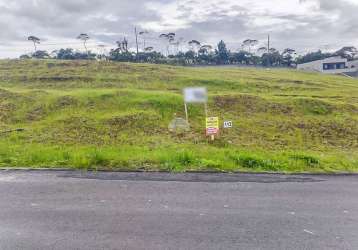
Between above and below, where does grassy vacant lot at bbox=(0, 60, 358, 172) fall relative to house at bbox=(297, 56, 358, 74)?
below

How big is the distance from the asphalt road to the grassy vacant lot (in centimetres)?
80

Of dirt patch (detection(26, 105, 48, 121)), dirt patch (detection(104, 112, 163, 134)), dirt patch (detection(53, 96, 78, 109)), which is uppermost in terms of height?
dirt patch (detection(53, 96, 78, 109))

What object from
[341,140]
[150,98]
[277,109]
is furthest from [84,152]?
[277,109]

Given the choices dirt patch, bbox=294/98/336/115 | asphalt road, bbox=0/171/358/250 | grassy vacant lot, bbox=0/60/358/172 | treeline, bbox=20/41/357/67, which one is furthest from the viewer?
treeline, bbox=20/41/357/67

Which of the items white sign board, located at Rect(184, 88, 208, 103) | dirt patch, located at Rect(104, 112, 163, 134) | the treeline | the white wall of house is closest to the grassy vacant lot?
dirt patch, located at Rect(104, 112, 163, 134)

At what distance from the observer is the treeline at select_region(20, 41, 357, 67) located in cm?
4797

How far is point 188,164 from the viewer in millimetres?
7109

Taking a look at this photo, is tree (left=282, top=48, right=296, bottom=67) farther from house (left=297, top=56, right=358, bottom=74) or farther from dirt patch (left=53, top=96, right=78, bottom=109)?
dirt patch (left=53, top=96, right=78, bottom=109)

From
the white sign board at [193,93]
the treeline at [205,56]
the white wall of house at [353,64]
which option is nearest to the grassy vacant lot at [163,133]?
the white sign board at [193,93]

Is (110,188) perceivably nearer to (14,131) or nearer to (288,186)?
(288,186)

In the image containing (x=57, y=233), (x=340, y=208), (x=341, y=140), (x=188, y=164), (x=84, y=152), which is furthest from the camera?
(x=341, y=140)

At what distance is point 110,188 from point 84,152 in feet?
8.44

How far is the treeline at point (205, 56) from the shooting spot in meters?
48.0

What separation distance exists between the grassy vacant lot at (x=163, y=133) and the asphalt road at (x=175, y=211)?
2.63 feet
